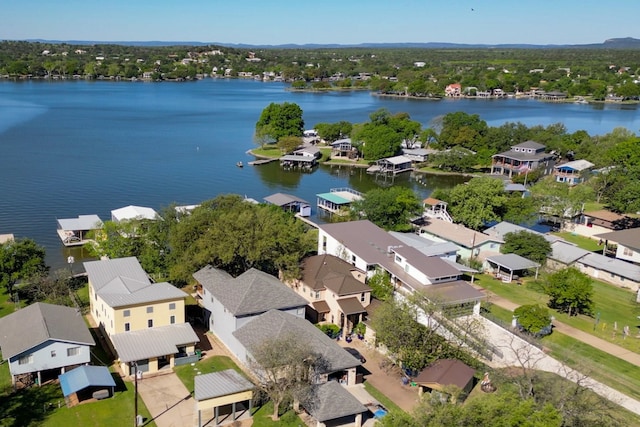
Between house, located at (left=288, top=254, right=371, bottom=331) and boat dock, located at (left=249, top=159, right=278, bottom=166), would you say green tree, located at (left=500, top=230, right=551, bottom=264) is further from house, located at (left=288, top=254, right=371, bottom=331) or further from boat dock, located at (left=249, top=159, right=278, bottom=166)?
boat dock, located at (left=249, top=159, right=278, bottom=166)

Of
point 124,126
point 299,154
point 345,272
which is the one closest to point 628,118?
point 299,154

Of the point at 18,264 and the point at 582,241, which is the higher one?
the point at 18,264

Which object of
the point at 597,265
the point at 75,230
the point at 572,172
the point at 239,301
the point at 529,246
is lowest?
the point at 597,265

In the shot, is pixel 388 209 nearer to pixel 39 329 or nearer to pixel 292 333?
pixel 292 333

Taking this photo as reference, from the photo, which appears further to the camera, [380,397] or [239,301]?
[239,301]

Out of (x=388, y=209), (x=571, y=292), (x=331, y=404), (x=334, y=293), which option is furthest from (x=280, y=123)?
(x=331, y=404)

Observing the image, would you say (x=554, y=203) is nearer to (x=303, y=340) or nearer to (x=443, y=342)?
(x=443, y=342)

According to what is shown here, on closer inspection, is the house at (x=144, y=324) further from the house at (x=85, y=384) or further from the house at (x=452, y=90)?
the house at (x=452, y=90)
